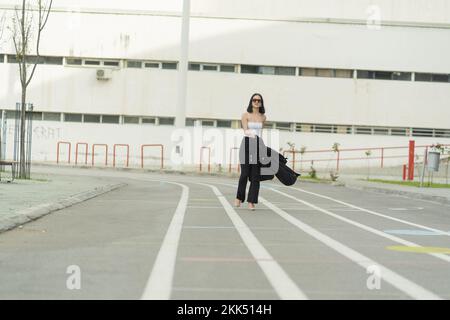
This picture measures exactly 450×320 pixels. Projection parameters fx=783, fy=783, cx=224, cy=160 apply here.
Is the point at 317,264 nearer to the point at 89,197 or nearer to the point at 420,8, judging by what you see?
the point at 89,197

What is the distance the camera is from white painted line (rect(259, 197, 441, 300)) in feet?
20.0

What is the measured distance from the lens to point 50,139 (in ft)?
140

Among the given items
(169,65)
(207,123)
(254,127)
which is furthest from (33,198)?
(169,65)

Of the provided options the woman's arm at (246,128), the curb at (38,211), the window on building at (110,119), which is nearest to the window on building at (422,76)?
the window on building at (110,119)

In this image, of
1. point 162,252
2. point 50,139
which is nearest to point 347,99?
point 50,139

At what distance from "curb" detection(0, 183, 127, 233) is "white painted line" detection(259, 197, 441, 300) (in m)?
3.93

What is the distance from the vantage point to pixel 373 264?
7.62 metres

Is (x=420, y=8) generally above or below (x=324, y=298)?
above

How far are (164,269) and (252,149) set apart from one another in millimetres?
7506

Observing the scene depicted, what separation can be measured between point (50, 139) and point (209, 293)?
3810 cm

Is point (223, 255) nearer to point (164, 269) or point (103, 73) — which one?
point (164, 269)

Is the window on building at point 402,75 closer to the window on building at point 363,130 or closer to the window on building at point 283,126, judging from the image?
the window on building at point 363,130
